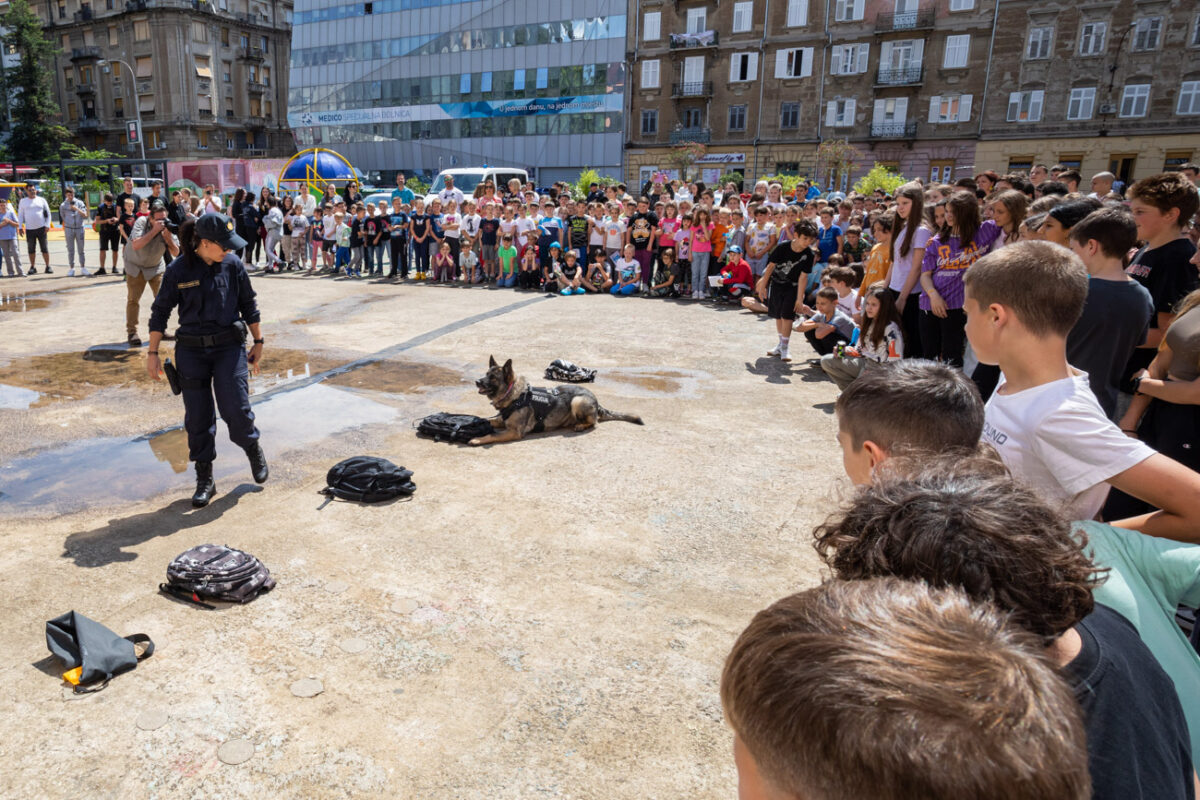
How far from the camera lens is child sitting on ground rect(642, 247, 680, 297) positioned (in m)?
14.1

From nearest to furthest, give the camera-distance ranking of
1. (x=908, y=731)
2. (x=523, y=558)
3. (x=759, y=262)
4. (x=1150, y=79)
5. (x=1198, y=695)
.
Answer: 1. (x=908, y=731)
2. (x=1198, y=695)
3. (x=523, y=558)
4. (x=759, y=262)
5. (x=1150, y=79)

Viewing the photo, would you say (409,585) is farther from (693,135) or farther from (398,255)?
(693,135)

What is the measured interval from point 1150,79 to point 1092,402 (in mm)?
45825

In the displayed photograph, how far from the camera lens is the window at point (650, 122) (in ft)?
159

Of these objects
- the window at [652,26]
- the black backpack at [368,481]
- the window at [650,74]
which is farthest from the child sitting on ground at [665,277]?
the window at [652,26]

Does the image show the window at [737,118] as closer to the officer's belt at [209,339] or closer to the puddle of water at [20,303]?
the puddle of water at [20,303]

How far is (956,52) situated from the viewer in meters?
40.5

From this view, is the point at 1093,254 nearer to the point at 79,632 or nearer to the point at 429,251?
the point at 79,632

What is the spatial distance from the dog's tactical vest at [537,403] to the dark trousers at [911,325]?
324 centimetres

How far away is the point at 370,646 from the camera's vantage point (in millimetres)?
3400

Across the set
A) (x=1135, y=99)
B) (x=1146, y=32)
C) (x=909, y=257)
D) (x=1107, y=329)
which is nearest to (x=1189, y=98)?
(x=1135, y=99)

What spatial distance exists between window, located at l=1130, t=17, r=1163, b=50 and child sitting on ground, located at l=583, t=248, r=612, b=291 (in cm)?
3693

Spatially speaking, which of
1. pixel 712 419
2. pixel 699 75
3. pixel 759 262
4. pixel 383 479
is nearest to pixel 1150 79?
pixel 699 75

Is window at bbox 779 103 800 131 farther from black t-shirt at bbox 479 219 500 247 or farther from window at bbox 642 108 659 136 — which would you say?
black t-shirt at bbox 479 219 500 247
